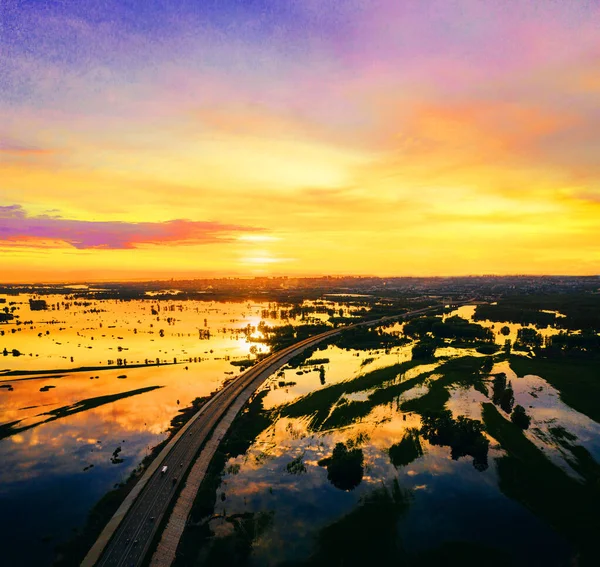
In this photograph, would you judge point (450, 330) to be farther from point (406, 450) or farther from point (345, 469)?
point (345, 469)

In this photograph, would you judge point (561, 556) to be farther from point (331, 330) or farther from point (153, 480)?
point (331, 330)

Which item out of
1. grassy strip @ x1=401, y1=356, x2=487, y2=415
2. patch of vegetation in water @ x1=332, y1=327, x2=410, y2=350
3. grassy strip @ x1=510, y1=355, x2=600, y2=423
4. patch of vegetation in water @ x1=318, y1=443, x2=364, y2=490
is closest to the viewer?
patch of vegetation in water @ x1=318, y1=443, x2=364, y2=490

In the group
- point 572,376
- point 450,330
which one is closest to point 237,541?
point 572,376

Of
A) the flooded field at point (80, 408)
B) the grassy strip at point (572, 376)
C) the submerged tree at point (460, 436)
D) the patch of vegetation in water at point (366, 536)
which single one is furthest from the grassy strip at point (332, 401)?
the grassy strip at point (572, 376)

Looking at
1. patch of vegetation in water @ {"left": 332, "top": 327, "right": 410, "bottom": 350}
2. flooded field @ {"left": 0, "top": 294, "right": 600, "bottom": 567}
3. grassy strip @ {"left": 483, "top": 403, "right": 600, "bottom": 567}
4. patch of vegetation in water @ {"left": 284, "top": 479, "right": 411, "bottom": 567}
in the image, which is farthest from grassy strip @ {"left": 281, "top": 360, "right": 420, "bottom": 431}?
patch of vegetation in water @ {"left": 332, "top": 327, "right": 410, "bottom": 350}

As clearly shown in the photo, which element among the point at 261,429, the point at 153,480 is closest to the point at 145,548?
the point at 153,480

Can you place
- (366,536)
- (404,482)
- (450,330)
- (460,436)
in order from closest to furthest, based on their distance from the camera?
(366,536) → (404,482) → (460,436) → (450,330)

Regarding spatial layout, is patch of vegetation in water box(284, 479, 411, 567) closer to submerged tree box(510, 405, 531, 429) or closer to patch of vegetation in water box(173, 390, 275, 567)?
patch of vegetation in water box(173, 390, 275, 567)
